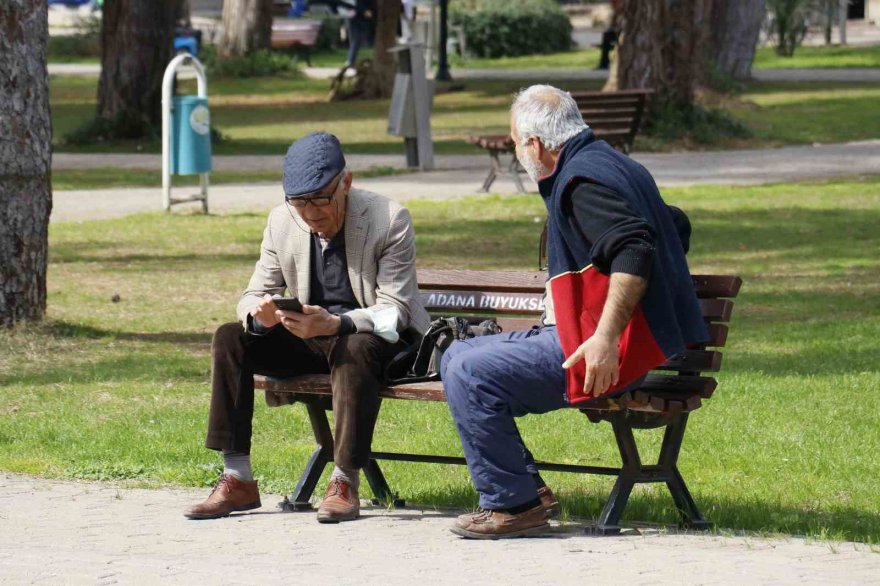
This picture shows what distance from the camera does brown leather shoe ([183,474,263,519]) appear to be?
5808 mm

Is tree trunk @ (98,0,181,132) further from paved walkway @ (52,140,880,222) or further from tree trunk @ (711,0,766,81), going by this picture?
tree trunk @ (711,0,766,81)

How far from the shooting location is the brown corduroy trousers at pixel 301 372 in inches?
222

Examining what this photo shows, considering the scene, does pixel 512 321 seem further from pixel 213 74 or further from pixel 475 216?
pixel 213 74

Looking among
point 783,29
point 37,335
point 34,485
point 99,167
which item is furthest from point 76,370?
point 783,29

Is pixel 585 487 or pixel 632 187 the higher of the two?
pixel 632 187

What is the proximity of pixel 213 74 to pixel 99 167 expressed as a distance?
60.0 ft

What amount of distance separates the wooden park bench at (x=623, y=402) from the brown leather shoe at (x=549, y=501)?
0.12 metres

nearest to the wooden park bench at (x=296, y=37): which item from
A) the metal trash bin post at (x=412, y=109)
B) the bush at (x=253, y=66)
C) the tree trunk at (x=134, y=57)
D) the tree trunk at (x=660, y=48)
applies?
the bush at (x=253, y=66)

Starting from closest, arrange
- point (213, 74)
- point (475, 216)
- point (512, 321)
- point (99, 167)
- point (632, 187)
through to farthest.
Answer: point (632, 187), point (512, 321), point (475, 216), point (99, 167), point (213, 74)

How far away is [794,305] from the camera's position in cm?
1076

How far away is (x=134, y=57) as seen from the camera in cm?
2269

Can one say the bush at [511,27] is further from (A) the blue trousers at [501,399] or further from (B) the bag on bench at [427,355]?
(A) the blue trousers at [501,399]

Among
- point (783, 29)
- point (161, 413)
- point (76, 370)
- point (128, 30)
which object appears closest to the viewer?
point (161, 413)

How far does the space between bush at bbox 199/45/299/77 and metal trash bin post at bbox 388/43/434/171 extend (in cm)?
1891
